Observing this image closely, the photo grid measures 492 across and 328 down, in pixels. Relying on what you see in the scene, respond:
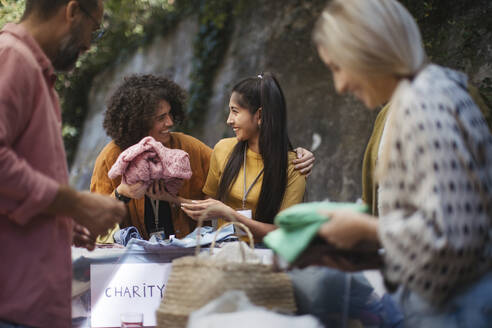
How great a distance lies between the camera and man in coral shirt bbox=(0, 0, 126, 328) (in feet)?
5.42

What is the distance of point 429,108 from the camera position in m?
1.43

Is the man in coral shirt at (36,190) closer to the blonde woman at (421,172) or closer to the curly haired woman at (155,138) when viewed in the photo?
the blonde woman at (421,172)

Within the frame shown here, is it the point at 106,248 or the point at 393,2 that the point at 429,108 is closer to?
the point at 393,2

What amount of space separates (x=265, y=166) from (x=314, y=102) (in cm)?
306

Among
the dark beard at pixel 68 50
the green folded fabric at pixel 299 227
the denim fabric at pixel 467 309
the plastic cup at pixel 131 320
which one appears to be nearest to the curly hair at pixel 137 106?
the plastic cup at pixel 131 320

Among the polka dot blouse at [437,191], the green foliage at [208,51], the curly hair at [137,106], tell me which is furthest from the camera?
the green foliage at [208,51]

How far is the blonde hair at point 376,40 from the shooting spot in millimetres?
1533

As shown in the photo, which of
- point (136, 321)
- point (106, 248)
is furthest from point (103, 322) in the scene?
point (106, 248)

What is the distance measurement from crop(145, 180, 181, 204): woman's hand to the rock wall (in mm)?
2414

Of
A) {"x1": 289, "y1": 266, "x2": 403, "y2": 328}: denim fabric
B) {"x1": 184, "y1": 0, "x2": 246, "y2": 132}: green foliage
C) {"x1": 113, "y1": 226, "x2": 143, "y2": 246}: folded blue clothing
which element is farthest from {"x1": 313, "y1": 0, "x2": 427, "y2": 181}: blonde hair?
{"x1": 184, "y1": 0, "x2": 246, "y2": 132}: green foliage

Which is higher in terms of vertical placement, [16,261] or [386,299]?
[16,261]

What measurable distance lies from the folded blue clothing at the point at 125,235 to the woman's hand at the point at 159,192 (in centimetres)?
24

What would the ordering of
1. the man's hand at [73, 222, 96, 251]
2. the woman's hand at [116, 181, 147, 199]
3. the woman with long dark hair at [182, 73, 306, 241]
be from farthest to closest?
the woman with long dark hair at [182, 73, 306, 241] → the woman's hand at [116, 181, 147, 199] → the man's hand at [73, 222, 96, 251]

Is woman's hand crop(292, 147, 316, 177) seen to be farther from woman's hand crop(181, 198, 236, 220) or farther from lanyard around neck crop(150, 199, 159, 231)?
lanyard around neck crop(150, 199, 159, 231)
